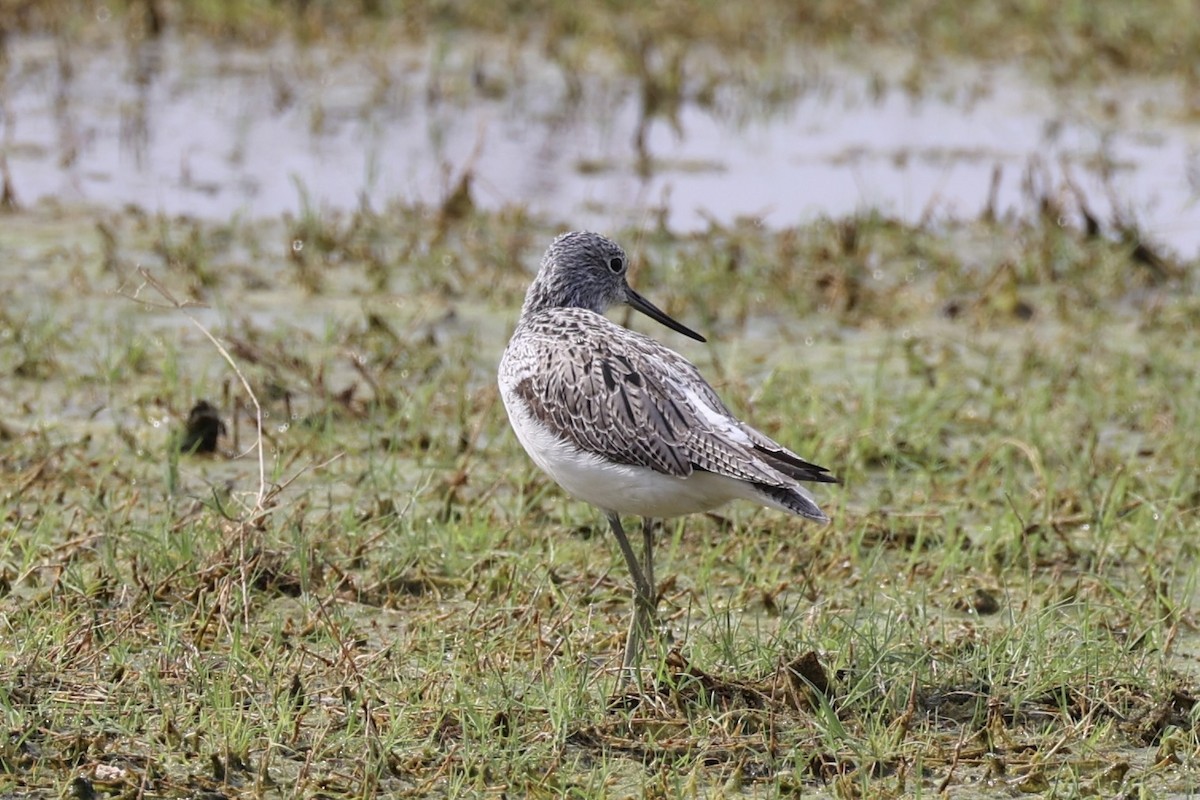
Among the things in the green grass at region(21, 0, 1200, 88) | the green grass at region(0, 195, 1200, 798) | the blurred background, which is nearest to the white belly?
the green grass at region(0, 195, 1200, 798)

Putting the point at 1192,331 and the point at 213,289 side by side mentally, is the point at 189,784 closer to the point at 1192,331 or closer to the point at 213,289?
the point at 213,289

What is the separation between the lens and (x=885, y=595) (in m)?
5.50

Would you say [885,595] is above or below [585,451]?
below

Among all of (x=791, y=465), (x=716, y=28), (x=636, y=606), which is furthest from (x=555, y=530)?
(x=716, y=28)

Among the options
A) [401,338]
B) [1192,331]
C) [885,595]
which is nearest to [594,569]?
[885,595]

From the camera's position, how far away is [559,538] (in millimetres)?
5949

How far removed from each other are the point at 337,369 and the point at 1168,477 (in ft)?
10.6

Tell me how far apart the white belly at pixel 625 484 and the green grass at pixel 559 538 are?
35 centimetres

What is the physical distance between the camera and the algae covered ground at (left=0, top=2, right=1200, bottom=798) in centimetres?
447

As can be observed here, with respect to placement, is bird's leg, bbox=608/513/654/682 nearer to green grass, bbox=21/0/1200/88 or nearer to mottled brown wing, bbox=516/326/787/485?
mottled brown wing, bbox=516/326/787/485

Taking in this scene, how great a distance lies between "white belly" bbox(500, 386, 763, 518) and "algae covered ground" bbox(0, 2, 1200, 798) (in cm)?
37

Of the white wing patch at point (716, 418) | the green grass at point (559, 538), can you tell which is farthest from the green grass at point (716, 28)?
the white wing patch at point (716, 418)

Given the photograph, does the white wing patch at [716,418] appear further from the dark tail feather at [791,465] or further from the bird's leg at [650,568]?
the bird's leg at [650,568]

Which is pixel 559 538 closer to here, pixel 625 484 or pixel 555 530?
pixel 555 530
